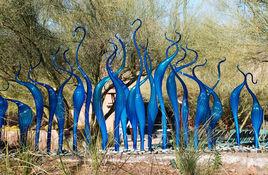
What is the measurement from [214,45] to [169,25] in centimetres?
138

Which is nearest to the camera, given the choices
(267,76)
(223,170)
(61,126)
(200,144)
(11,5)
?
(200,144)

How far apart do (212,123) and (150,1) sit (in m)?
4.53

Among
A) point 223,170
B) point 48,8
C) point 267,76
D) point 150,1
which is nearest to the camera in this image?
point 223,170

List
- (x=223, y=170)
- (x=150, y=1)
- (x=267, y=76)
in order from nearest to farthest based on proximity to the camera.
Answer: (x=223, y=170) → (x=150, y=1) → (x=267, y=76)

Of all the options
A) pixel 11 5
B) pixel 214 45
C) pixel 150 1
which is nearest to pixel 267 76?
pixel 214 45

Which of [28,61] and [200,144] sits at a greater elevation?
[28,61]

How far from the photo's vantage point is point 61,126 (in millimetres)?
9195

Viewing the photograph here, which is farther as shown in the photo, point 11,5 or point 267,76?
point 267,76

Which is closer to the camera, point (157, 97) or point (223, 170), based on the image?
point (223, 170)

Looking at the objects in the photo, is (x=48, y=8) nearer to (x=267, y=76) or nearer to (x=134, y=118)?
(x=134, y=118)

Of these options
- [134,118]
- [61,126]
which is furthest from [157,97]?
[61,126]

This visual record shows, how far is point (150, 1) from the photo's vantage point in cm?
1255

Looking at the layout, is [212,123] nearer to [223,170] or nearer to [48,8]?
[223,170]

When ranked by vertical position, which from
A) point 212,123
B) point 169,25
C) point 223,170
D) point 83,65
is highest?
point 169,25
